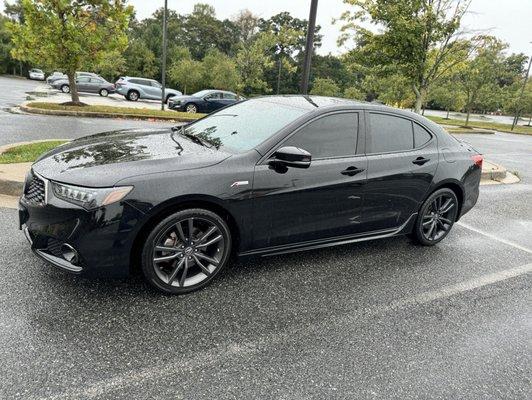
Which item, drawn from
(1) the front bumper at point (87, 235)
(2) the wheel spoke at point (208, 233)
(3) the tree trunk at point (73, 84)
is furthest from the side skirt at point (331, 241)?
(3) the tree trunk at point (73, 84)

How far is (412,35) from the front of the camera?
11.5m

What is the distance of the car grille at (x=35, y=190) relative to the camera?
3.02 metres

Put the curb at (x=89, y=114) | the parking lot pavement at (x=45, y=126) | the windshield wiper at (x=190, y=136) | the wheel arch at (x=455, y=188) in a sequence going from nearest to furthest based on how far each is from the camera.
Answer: the windshield wiper at (x=190, y=136) < the wheel arch at (x=455, y=188) < the parking lot pavement at (x=45, y=126) < the curb at (x=89, y=114)

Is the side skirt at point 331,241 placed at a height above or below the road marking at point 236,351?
above

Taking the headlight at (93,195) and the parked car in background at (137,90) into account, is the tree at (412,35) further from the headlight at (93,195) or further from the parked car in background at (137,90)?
the parked car in background at (137,90)

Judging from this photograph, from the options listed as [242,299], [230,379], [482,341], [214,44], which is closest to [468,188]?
[482,341]

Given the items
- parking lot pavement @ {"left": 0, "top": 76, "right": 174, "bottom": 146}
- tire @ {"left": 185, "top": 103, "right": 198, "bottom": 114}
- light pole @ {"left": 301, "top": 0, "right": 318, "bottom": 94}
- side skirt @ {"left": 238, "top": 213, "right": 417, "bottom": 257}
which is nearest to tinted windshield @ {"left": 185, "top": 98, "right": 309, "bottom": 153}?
side skirt @ {"left": 238, "top": 213, "right": 417, "bottom": 257}

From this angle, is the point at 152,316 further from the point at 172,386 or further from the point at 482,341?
the point at 482,341

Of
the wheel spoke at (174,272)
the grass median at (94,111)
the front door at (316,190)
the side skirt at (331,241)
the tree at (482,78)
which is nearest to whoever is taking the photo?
the wheel spoke at (174,272)

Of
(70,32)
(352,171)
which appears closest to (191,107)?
(70,32)

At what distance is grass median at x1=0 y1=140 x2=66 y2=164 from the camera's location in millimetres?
6188

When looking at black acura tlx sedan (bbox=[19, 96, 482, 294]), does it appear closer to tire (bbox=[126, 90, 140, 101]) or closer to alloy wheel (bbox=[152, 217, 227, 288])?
alloy wheel (bbox=[152, 217, 227, 288])

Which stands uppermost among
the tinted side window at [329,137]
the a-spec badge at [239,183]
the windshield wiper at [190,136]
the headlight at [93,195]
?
the tinted side window at [329,137]

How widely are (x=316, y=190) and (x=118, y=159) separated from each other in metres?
1.69
